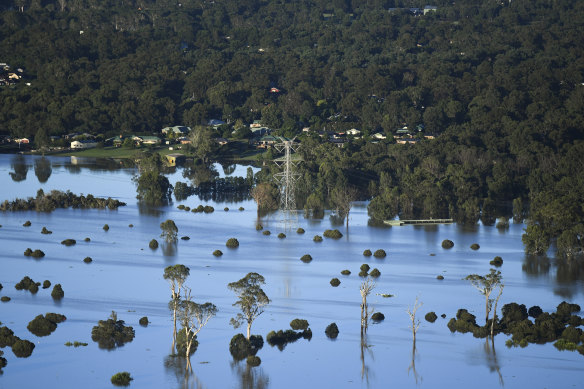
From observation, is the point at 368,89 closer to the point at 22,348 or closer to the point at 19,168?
the point at 19,168

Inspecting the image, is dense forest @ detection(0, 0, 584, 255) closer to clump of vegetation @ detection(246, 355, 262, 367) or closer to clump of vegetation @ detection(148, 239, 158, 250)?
clump of vegetation @ detection(148, 239, 158, 250)

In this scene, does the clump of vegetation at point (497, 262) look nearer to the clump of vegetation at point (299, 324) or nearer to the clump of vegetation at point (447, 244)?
the clump of vegetation at point (447, 244)

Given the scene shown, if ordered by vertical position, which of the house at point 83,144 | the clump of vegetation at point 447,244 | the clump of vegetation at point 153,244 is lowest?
the clump of vegetation at point 153,244

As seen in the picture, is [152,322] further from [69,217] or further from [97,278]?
[69,217]

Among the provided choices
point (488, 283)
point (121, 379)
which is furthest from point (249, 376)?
point (488, 283)

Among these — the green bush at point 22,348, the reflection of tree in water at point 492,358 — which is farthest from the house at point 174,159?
the reflection of tree in water at point 492,358

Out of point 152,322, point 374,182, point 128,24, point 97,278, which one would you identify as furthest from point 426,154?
point 128,24
